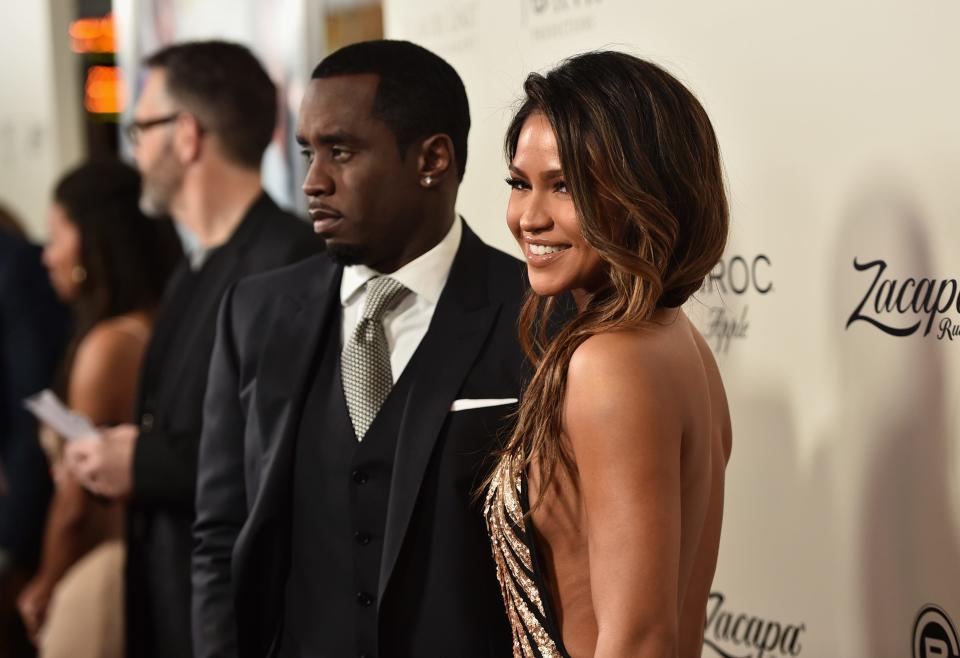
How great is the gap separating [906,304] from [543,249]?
815 millimetres

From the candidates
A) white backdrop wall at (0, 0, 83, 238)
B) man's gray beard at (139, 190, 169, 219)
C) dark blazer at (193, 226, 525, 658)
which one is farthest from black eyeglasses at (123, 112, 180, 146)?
white backdrop wall at (0, 0, 83, 238)

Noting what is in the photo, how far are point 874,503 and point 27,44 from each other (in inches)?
212

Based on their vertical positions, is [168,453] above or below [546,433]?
below

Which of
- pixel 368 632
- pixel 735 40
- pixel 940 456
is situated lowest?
pixel 368 632

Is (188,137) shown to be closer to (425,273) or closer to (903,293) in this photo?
(425,273)

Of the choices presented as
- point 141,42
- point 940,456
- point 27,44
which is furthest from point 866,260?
point 27,44

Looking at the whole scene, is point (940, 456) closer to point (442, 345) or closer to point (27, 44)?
point (442, 345)

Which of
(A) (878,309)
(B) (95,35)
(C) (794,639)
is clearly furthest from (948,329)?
(B) (95,35)

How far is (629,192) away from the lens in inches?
69.0

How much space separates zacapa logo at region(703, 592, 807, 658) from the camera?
2.69m

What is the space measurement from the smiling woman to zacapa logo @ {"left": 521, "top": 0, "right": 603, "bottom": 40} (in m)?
1.26

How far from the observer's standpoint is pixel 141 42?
5883 millimetres

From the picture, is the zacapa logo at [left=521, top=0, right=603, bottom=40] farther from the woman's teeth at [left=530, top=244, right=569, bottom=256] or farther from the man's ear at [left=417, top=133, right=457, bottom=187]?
the woman's teeth at [left=530, top=244, right=569, bottom=256]

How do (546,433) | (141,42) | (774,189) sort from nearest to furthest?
(546,433) < (774,189) < (141,42)
